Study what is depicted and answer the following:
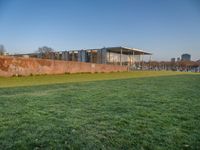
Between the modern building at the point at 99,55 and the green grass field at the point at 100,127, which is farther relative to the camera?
the modern building at the point at 99,55

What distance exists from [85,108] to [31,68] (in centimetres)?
1246

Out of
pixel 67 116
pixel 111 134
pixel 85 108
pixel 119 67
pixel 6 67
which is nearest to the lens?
pixel 111 134

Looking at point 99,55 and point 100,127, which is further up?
point 99,55

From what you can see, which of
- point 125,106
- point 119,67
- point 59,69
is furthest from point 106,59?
point 125,106

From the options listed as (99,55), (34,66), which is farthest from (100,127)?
(99,55)

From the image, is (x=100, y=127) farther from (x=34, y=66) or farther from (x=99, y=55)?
(x=99, y=55)

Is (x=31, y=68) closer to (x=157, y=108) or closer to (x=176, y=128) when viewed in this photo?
(x=157, y=108)

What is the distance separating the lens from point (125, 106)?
4.42 meters

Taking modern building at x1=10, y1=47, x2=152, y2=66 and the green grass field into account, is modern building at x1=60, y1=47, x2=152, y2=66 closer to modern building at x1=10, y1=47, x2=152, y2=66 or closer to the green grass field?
modern building at x1=10, y1=47, x2=152, y2=66

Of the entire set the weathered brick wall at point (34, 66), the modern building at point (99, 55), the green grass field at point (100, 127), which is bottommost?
the green grass field at point (100, 127)

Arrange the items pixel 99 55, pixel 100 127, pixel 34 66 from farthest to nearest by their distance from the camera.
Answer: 1. pixel 99 55
2. pixel 34 66
3. pixel 100 127

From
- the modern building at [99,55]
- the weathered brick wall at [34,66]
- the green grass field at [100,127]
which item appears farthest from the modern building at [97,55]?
the green grass field at [100,127]

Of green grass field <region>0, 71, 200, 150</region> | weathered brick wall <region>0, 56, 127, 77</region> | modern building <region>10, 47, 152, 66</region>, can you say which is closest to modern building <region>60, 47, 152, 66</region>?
modern building <region>10, 47, 152, 66</region>

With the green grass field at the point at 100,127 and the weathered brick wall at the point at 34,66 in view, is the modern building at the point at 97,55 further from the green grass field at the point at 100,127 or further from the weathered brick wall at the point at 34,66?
the green grass field at the point at 100,127
